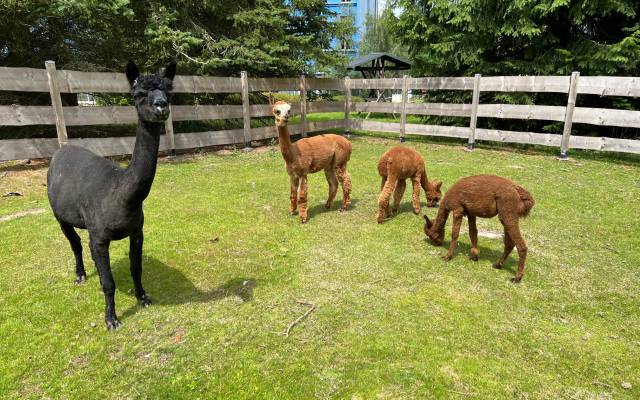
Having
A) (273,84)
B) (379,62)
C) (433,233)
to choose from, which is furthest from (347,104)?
(379,62)

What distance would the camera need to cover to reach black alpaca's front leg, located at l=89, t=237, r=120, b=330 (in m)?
3.62

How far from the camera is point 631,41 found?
11.5 m

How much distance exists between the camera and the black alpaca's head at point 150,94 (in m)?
3.17

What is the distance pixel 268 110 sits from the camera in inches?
522

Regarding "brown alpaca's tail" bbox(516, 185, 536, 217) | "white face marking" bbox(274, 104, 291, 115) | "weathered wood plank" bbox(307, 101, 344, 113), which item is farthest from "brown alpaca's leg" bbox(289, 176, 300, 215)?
"weathered wood plank" bbox(307, 101, 344, 113)

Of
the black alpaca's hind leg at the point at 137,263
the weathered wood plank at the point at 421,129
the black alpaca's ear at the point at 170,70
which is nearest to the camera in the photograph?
the black alpaca's ear at the point at 170,70

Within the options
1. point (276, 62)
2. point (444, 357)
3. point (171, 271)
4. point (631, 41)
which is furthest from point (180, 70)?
point (631, 41)

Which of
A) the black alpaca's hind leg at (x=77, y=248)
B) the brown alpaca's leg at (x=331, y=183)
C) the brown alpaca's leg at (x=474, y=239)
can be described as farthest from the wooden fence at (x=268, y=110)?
the brown alpaca's leg at (x=474, y=239)

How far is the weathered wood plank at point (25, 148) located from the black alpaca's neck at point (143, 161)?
24.1 ft

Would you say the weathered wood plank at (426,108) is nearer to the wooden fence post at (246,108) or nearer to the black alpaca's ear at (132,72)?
the wooden fence post at (246,108)

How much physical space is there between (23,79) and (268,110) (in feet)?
21.6

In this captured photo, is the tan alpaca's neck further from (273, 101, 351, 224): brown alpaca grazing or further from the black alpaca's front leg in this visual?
the black alpaca's front leg

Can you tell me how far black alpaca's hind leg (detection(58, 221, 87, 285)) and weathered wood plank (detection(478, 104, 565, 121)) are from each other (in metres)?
12.3

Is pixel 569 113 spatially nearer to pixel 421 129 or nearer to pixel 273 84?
pixel 421 129
